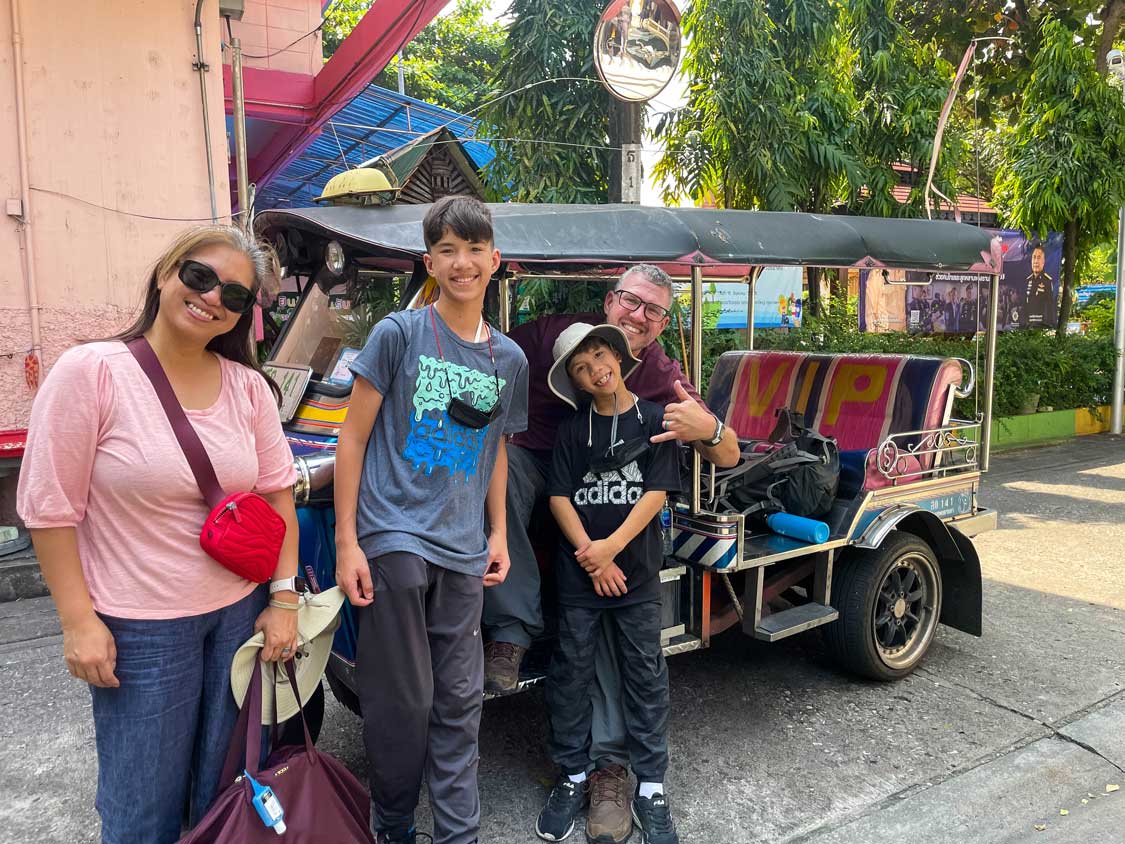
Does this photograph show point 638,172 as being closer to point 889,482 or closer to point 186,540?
point 889,482

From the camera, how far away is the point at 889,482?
4.37 metres

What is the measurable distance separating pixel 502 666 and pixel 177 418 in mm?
1506

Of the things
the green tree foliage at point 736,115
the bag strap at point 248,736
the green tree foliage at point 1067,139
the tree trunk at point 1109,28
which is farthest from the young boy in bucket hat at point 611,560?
the tree trunk at point 1109,28

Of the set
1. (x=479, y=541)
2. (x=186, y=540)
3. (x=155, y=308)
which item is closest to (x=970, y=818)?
(x=479, y=541)

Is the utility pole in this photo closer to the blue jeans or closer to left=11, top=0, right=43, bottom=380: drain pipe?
left=11, top=0, right=43, bottom=380: drain pipe

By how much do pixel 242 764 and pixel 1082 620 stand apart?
484cm

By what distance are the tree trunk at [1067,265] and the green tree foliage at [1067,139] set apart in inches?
29.7

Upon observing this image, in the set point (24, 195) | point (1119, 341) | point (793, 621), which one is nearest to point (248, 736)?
point (793, 621)

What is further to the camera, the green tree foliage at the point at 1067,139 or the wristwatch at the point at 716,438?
the green tree foliage at the point at 1067,139

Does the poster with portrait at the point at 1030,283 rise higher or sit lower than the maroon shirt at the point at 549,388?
higher

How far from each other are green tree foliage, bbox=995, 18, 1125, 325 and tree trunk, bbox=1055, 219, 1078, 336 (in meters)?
0.75

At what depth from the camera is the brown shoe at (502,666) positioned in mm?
3059

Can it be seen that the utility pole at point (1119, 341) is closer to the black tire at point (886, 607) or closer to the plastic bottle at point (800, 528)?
the black tire at point (886, 607)

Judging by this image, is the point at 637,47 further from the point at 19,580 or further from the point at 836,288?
the point at 836,288
